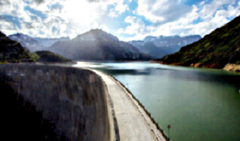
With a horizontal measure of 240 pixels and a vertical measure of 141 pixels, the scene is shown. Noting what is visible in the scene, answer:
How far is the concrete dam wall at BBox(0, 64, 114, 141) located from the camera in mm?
9039

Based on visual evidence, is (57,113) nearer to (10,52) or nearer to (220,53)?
(10,52)

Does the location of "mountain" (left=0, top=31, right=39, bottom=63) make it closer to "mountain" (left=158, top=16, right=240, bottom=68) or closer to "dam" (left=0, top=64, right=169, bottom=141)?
"dam" (left=0, top=64, right=169, bottom=141)

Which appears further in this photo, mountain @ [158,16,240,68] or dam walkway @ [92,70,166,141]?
mountain @ [158,16,240,68]

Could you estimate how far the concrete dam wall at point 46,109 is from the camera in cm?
904

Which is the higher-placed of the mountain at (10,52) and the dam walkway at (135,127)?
the mountain at (10,52)

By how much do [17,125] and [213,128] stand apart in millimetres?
15992

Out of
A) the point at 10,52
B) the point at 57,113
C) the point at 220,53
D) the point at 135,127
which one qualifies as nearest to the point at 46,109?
the point at 57,113

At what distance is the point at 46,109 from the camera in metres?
10.6

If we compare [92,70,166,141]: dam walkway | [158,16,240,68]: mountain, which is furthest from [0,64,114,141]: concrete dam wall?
[158,16,240,68]: mountain

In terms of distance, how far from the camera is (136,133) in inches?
339

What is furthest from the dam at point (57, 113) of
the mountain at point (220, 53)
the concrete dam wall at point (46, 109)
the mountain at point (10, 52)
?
the mountain at point (220, 53)

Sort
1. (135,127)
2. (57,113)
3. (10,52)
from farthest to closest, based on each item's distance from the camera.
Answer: (10,52)
(57,113)
(135,127)

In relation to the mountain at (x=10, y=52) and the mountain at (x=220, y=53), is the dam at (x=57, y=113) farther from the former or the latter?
the mountain at (x=220, y=53)

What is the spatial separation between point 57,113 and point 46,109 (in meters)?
0.94
